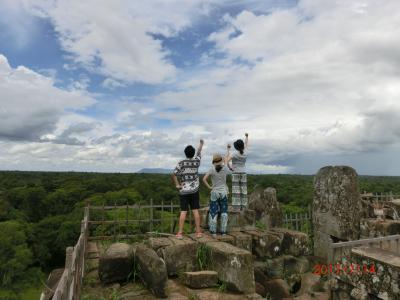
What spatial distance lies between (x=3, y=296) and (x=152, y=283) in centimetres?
2077

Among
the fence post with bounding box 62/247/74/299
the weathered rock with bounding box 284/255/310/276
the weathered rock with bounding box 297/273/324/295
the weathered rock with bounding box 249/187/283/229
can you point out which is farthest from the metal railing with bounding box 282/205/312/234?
the fence post with bounding box 62/247/74/299

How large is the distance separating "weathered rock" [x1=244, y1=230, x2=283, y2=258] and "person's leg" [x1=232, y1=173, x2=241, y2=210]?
737 millimetres

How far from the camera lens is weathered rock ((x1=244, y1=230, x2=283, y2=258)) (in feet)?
22.0

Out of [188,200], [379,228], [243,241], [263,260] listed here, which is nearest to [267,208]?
[263,260]

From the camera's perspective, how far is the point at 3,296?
67.6 ft

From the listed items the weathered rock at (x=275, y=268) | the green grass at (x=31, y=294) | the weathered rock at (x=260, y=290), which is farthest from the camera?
the green grass at (x=31, y=294)

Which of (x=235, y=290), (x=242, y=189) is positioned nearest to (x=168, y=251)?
(x=235, y=290)

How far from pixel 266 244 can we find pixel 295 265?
90cm

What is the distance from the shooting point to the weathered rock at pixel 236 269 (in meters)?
4.95

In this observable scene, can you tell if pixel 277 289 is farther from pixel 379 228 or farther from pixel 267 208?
pixel 379 228

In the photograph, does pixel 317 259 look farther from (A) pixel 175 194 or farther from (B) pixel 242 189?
(A) pixel 175 194
